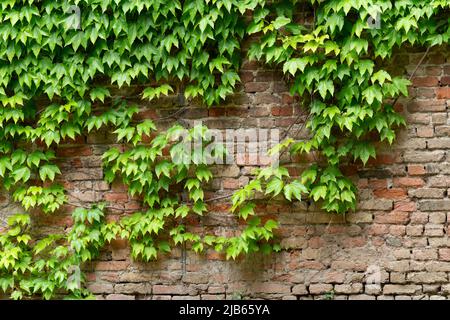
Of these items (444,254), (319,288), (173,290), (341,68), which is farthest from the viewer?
(173,290)

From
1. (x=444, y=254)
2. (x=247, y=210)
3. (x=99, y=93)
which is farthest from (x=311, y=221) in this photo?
(x=99, y=93)

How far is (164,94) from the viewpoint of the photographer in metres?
3.77

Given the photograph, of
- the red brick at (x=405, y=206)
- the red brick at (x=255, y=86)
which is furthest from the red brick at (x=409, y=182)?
the red brick at (x=255, y=86)

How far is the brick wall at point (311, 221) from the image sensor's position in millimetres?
3629

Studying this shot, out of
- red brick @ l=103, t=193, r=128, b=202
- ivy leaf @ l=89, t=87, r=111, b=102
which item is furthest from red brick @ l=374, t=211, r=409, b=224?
ivy leaf @ l=89, t=87, r=111, b=102

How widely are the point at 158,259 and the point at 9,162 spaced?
1.32 meters

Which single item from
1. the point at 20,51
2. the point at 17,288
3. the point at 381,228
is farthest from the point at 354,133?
the point at 17,288

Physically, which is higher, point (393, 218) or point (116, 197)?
point (116, 197)

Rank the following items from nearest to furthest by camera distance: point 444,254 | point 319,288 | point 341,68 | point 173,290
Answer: point 341,68
point 444,254
point 319,288
point 173,290

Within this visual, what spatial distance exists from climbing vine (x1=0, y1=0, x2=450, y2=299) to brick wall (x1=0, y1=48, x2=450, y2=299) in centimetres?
11

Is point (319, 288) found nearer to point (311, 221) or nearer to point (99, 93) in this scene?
point (311, 221)

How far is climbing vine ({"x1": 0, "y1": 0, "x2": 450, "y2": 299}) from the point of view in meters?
3.51

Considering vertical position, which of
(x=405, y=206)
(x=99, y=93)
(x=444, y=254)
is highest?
(x=99, y=93)

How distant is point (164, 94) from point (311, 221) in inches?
56.1
